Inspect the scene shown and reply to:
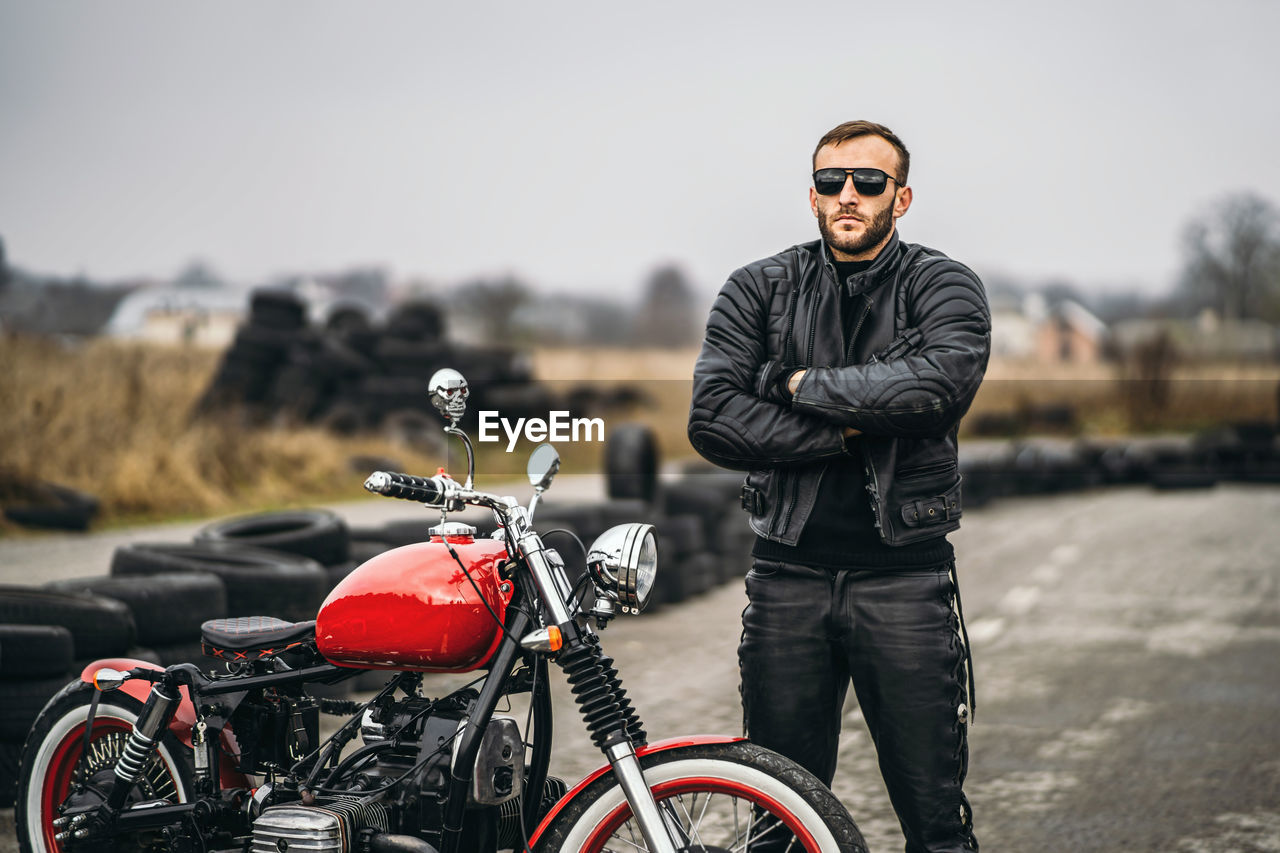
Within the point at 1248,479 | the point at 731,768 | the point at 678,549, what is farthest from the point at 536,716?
the point at 1248,479

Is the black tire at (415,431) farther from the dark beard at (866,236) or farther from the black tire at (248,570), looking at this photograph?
the dark beard at (866,236)

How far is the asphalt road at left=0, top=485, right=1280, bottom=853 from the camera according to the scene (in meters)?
5.02

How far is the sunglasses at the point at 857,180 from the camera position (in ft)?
10.8

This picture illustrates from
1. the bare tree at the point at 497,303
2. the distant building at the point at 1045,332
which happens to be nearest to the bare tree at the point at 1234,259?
the distant building at the point at 1045,332

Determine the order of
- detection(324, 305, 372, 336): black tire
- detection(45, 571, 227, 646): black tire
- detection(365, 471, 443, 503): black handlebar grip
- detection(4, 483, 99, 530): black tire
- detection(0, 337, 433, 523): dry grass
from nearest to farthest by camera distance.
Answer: detection(365, 471, 443, 503): black handlebar grip < detection(45, 571, 227, 646): black tire < detection(4, 483, 99, 530): black tire < detection(0, 337, 433, 523): dry grass < detection(324, 305, 372, 336): black tire

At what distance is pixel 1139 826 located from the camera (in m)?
4.86

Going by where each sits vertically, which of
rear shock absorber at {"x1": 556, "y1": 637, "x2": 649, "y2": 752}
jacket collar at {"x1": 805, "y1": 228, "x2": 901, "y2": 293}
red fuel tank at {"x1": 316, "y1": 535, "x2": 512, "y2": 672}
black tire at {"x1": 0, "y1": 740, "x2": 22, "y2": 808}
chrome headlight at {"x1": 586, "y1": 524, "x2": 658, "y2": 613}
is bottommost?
black tire at {"x1": 0, "y1": 740, "x2": 22, "y2": 808}

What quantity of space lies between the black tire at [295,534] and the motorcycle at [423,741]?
3217 mm

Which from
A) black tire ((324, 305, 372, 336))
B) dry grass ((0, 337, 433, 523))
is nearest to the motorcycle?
dry grass ((0, 337, 433, 523))

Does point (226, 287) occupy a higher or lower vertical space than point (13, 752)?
higher

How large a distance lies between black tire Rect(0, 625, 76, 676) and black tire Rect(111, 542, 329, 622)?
3.41ft

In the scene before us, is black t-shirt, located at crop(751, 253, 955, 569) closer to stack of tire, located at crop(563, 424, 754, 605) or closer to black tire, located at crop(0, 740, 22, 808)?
black tire, located at crop(0, 740, 22, 808)

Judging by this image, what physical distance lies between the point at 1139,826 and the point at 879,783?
104 centimetres

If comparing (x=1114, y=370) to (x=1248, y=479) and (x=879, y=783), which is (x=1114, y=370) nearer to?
(x=1248, y=479)
